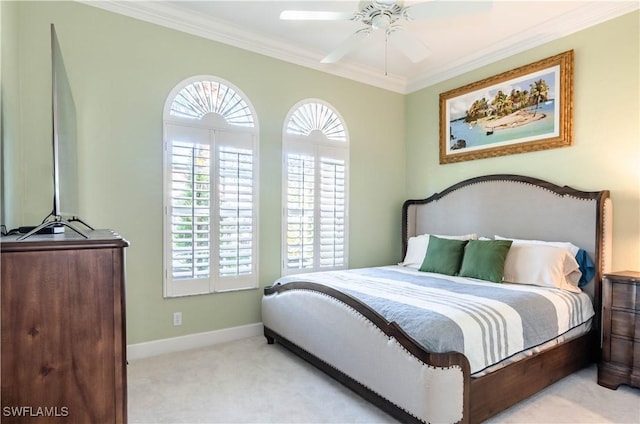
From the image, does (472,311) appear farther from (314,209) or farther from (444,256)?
(314,209)

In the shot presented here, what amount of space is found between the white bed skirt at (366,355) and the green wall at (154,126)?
33.1 inches

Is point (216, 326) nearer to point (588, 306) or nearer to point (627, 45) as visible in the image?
point (588, 306)

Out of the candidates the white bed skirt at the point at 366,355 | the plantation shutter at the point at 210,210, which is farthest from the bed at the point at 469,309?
the plantation shutter at the point at 210,210

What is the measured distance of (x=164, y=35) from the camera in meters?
3.23

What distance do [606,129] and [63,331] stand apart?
4050mm

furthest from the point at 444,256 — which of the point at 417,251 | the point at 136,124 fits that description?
the point at 136,124

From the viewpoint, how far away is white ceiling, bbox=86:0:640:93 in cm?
306

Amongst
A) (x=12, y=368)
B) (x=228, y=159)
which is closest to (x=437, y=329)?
(x=12, y=368)

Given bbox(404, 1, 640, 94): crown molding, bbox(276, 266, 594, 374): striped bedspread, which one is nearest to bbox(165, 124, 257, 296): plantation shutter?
bbox(276, 266, 594, 374): striped bedspread

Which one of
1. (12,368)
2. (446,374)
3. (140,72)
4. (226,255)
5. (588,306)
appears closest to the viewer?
(12,368)

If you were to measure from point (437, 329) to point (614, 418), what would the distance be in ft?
4.48

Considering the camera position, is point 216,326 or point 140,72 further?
point 216,326

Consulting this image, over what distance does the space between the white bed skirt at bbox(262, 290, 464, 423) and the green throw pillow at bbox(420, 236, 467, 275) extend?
1.45 meters

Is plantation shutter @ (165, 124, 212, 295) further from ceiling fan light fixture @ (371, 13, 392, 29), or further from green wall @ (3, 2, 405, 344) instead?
ceiling fan light fixture @ (371, 13, 392, 29)
